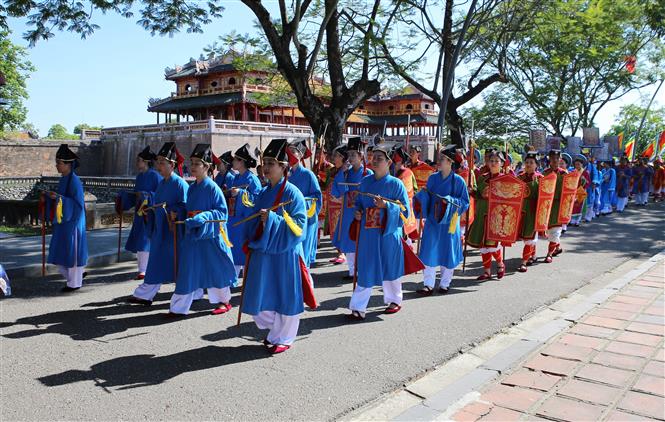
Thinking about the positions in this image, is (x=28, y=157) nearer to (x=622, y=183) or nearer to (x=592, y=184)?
(x=592, y=184)

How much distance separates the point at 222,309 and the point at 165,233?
112 centimetres

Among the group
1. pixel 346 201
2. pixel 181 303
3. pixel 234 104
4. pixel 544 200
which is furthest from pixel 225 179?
pixel 234 104

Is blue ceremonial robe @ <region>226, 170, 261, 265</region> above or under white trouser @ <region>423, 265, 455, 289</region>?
above

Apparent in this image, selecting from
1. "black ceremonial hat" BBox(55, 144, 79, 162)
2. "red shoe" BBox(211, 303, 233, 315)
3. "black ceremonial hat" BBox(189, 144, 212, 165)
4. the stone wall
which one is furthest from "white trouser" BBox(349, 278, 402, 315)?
the stone wall

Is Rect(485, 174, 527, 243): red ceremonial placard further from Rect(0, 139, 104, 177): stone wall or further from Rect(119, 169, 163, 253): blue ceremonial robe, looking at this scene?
Rect(0, 139, 104, 177): stone wall

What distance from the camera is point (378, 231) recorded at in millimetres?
6391

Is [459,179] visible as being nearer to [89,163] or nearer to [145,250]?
[145,250]

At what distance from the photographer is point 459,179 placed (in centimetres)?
761

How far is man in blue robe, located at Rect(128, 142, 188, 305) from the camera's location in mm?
6684

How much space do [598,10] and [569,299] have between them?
1206 cm

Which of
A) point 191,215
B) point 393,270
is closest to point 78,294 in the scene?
point 191,215

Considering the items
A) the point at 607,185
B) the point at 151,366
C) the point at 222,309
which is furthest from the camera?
the point at 607,185

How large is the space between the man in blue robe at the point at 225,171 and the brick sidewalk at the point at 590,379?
5298 millimetres

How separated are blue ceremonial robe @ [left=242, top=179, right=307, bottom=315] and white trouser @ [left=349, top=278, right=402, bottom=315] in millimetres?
1276
